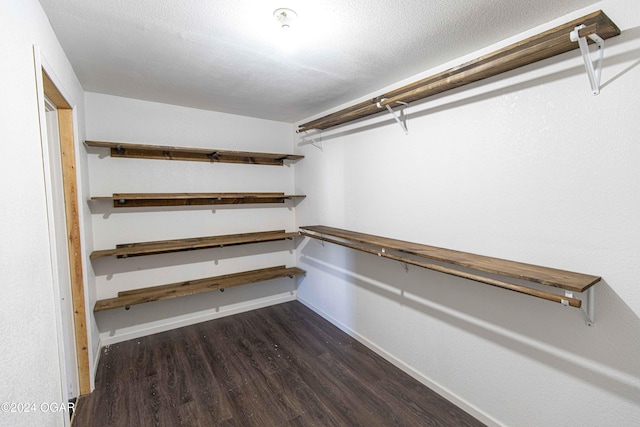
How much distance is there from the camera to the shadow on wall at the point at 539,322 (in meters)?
1.36

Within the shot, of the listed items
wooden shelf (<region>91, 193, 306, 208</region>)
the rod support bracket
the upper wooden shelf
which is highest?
the upper wooden shelf

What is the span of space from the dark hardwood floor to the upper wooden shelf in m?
1.88

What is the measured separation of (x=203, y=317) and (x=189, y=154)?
1856 mm

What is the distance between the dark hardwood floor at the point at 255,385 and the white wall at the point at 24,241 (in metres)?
0.86

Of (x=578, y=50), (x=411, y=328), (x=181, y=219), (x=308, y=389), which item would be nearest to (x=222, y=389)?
(x=308, y=389)

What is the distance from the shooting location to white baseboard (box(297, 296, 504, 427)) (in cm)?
191

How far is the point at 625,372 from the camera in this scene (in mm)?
1350

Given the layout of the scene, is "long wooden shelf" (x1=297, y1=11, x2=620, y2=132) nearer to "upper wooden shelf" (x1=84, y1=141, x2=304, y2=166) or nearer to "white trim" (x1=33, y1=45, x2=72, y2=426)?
"upper wooden shelf" (x1=84, y1=141, x2=304, y2=166)

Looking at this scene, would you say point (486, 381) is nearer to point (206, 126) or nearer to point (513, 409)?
point (513, 409)

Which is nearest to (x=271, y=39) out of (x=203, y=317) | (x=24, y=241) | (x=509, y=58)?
(x=509, y=58)

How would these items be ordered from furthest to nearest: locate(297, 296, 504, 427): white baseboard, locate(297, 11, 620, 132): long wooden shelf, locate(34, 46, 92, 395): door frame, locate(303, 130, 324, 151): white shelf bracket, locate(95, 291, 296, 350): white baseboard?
locate(303, 130, 324, 151): white shelf bracket < locate(95, 291, 296, 350): white baseboard < locate(34, 46, 92, 395): door frame < locate(297, 296, 504, 427): white baseboard < locate(297, 11, 620, 132): long wooden shelf

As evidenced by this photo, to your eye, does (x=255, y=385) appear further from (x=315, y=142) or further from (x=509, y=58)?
(x=509, y=58)

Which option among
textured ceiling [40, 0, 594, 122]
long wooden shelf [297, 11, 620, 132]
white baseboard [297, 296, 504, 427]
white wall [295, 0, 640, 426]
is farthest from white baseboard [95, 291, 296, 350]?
long wooden shelf [297, 11, 620, 132]

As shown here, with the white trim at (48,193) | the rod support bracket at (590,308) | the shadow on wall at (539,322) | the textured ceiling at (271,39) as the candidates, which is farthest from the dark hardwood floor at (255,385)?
the textured ceiling at (271,39)
